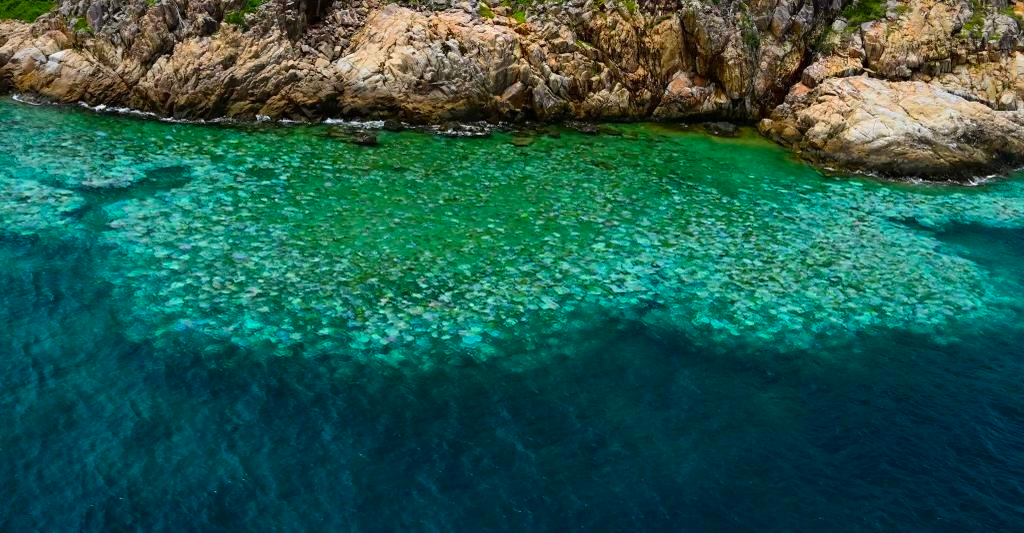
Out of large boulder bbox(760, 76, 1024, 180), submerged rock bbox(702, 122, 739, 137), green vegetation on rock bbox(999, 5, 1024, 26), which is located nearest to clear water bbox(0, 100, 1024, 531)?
large boulder bbox(760, 76, 1024, 180)

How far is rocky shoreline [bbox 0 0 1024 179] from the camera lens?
37344 millimetres

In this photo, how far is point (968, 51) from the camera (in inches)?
1662

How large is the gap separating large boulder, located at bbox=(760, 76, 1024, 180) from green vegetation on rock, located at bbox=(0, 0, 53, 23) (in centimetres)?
3920

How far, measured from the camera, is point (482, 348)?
19719mm

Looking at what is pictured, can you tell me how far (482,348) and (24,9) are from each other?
35671mm

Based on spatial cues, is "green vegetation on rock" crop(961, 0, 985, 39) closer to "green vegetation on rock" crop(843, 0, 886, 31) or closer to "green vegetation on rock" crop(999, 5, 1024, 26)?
"green vegetation on rock" crop(999, 5, 1024, 26)

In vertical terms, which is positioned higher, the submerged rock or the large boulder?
the large boulder

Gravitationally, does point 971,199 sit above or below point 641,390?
above

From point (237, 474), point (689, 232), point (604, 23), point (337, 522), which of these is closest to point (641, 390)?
point (337, 522)

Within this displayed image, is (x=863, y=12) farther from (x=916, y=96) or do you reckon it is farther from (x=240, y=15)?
(x=240, y=15)

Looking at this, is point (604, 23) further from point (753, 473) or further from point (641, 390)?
point (753, 473)

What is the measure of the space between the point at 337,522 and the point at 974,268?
24408 millimetres

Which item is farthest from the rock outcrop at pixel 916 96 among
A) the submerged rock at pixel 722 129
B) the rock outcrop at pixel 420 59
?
the rock outcrop at pixel 420 59

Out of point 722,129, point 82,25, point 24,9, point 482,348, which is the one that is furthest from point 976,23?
point 24,9
